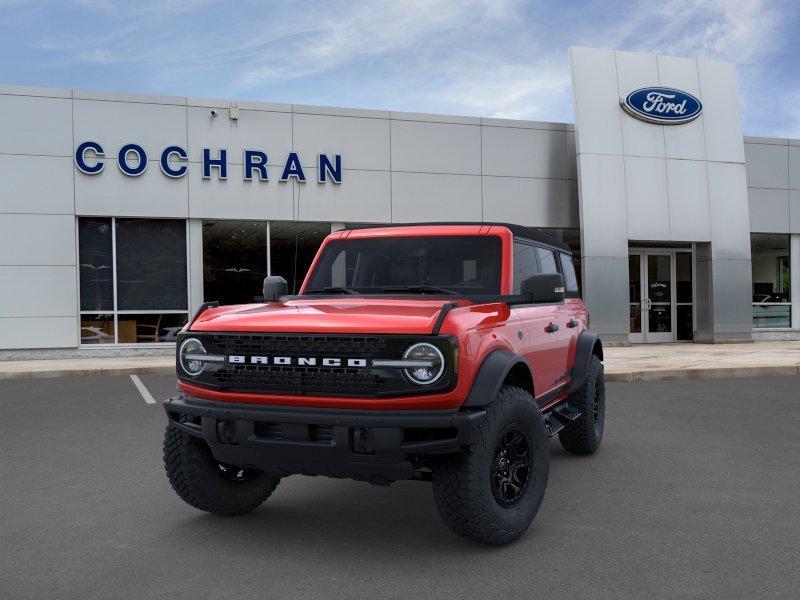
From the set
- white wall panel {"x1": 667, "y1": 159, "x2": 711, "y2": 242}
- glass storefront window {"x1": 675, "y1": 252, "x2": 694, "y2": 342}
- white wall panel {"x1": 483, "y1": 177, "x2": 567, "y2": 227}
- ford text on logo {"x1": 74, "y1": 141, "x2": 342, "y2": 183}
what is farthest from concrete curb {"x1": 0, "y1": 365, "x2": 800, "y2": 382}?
white wall panel {"x1": 483, "y1": 177, "x2": 567, "y2": 227}

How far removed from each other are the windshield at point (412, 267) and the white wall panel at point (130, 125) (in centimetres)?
1313

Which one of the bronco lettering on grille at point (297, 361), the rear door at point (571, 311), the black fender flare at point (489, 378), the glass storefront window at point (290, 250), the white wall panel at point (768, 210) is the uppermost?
the white wall panel at point (768, 210)

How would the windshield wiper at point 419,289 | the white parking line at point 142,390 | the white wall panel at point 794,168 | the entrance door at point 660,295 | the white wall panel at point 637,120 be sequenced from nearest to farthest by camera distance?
the windshield wiper at point 419,289 → the white parking line at point 142,390 → the white wall panel at point 637,120 → the entrance door at point 660,295 → the white wall panel at point 794,168

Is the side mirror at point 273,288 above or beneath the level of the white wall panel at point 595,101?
beneath

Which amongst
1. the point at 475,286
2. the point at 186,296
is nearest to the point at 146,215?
the point at 186,296

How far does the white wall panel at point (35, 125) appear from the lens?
16.6 m

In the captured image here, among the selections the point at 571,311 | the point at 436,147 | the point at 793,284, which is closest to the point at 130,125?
the point at 436,147

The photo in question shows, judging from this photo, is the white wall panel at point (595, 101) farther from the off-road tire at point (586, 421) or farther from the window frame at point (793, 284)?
the off-road tire at point (586, 421)

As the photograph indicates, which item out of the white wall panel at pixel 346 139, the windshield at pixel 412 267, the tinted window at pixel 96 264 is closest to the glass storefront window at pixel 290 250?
the white wall panel at pixel 346 139

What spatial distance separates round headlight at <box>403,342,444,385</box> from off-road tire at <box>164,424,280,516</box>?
146 cm

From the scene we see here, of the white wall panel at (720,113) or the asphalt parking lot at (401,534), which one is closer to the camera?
the asphalt parking lot at (401,534)

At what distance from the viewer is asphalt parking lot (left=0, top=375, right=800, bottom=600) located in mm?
3688

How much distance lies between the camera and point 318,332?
4.00 m

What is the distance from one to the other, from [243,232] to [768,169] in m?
14.9
